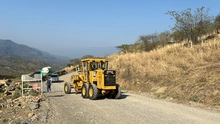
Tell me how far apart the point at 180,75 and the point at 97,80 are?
20.3 feet

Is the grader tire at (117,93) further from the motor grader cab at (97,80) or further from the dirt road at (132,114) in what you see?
the dirt road at (132,114)

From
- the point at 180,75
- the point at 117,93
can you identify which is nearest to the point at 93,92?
the point at 117,93

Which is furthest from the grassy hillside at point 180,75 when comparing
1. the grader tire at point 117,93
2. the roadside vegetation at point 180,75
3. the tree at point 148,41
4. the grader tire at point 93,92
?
the tree at point 148,41

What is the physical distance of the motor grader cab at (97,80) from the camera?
15.8 metres

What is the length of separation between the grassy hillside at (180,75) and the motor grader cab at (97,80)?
3195 millimetres

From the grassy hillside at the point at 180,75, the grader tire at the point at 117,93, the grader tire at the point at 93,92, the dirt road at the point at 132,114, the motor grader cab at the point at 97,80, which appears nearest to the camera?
the dirt road at the point at 132,114

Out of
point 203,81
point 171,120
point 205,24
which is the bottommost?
point 171,120

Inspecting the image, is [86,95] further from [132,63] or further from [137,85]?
[132,63]

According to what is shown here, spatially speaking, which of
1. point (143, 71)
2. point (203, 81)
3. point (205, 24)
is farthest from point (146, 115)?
point (205, 24)

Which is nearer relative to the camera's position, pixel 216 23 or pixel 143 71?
pixel 143 71

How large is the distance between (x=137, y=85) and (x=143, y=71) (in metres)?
2.02

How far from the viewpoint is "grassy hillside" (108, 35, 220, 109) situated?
14.2 meters

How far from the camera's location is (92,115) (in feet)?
36.9

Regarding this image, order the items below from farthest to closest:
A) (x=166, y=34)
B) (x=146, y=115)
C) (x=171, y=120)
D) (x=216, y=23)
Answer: (x=166, y=34)
(x=216, y=23)
(x=146, y=115)
(x=171, y=120)
